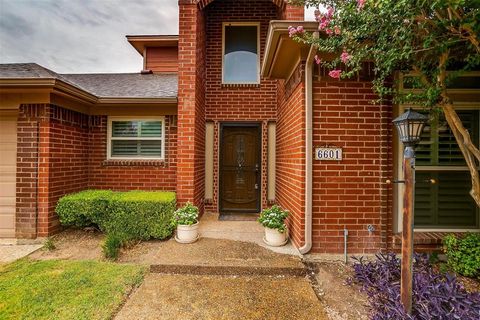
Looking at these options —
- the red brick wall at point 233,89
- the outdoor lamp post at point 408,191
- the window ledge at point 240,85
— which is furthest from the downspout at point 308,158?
the window ledge at point 240,85

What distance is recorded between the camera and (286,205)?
4.64 metres

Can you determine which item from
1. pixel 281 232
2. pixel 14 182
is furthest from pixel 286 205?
pixel 14 182

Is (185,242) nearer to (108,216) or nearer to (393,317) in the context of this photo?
(108,216)

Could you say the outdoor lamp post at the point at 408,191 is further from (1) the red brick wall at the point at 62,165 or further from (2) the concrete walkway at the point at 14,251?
(2) the concrete walkway at the point at 14,251

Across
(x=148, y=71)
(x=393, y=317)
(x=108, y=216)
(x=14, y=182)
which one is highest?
(x=148, y=71)

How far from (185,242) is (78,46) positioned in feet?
40.6

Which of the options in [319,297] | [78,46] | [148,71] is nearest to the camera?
[319,297]

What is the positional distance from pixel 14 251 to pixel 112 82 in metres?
4.91

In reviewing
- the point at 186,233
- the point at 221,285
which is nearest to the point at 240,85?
the point at 186,233

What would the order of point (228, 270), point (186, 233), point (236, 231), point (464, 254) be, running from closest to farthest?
1. point (464, 254)
2. point (228, 270)
3. point (186, 233)
4. point (236, 231)

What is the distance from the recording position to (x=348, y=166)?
Answer: 3.52 metres

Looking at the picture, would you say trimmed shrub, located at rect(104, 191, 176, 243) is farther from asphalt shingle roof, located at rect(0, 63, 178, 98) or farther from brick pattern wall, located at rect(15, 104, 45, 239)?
asphalt shingle roof, located at rect(0, 63, 178, 98)

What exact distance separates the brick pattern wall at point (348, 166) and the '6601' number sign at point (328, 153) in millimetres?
77

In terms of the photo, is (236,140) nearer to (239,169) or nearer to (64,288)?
(239,169)
